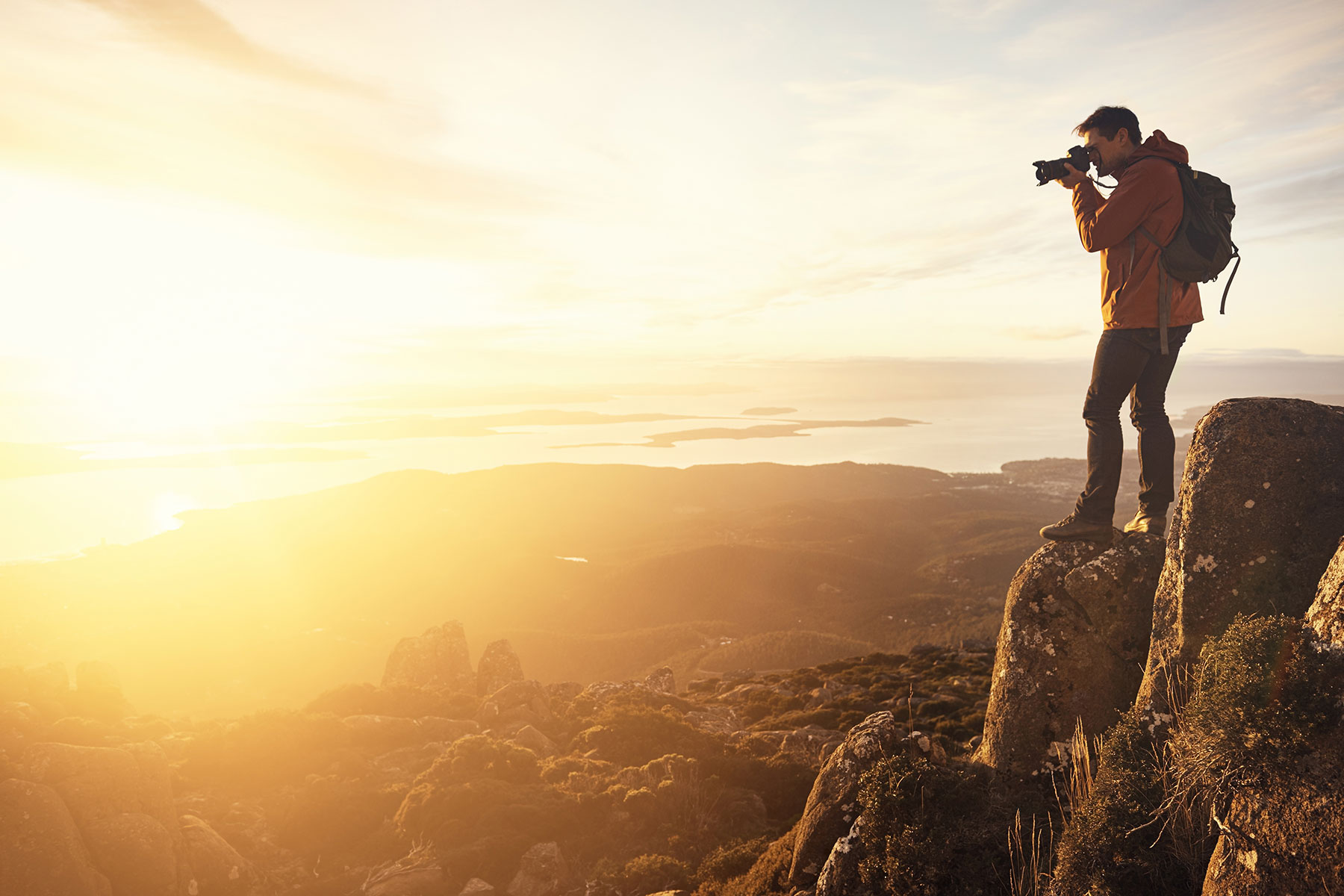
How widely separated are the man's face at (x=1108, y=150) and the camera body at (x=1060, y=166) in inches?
2.6

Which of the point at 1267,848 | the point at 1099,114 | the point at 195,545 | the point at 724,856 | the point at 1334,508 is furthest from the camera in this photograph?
the point at 195,545

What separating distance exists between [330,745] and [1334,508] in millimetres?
23973

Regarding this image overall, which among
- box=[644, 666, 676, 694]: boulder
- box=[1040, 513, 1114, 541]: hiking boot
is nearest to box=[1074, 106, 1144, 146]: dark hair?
box=[1040, 513, 1114, 541]: hiking boot

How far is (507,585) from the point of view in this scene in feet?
372

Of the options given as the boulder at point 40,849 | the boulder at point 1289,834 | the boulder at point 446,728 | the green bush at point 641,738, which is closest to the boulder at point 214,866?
the boulder at point 40,849

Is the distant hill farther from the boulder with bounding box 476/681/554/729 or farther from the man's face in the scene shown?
the man's face

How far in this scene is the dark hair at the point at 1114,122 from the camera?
7.36 m

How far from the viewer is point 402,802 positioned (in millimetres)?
16672

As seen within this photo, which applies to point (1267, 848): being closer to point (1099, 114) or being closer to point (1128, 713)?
point (1128, 713)

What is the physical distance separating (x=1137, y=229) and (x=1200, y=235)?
567mm

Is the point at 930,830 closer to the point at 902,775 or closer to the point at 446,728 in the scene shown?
the point at 902,775

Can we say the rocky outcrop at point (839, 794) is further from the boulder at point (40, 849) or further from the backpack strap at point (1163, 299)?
the boulder at point (40, 849)

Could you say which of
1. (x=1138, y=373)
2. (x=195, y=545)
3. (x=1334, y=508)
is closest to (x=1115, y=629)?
(x=1334, y=508)

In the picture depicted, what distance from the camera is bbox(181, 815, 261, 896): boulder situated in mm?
12766
